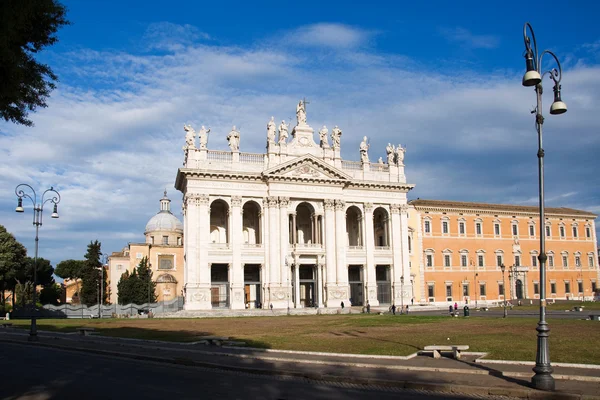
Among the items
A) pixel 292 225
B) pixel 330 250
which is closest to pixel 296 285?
pixel 330 250

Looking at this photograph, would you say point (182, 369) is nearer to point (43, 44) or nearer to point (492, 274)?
point (43, 44)

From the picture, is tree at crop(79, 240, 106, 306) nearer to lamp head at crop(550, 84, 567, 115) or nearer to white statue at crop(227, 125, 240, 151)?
white statue at crop(227, 125, 240, 151)

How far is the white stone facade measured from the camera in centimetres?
5884

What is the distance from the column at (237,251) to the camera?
193 ft

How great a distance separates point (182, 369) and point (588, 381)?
11192 millimetres

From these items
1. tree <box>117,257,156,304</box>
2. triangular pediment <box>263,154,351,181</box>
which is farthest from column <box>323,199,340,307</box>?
tree <box>117,257,156,304</box>

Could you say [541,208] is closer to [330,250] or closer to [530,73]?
→ [530,73]

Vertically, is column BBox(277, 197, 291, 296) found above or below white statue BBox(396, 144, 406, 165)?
below

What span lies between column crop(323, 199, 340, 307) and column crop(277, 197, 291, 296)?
4359 millimetres

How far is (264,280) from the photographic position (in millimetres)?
60281

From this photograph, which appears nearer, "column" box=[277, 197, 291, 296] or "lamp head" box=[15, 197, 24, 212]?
"lamp head" box=[15, 197, 24, 212]

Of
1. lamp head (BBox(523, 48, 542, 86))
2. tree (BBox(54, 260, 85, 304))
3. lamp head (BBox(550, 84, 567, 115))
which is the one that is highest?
lamp head (BBox(523, 48, 542, 86))

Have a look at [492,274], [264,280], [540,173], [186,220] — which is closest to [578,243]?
[492,274]

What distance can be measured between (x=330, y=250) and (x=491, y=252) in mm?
26222
